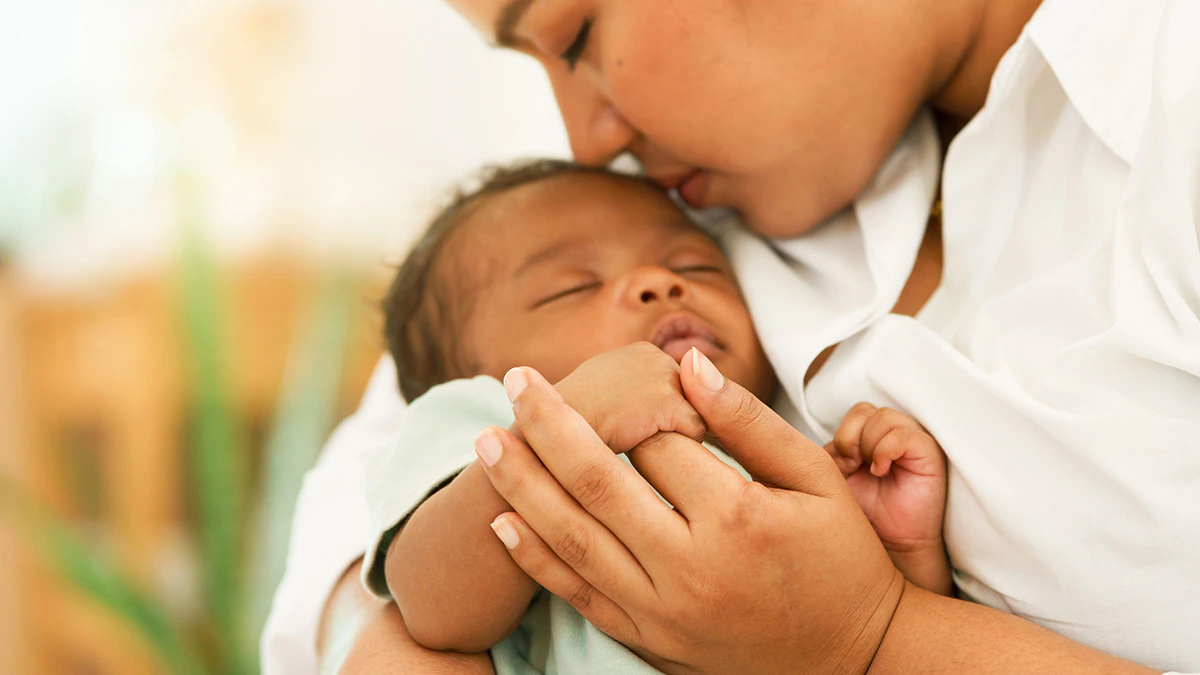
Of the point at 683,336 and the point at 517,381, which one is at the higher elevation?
the point at 517,381

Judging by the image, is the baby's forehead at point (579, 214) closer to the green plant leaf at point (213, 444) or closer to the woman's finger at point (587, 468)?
the woman's finger at point (587, 468)

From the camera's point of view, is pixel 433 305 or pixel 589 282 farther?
pixel 433 305

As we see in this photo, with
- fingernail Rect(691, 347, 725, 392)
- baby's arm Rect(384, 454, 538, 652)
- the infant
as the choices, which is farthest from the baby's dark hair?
fingernail Rect(691, 347, 725, 392)

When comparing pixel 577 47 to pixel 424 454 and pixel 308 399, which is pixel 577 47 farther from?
pixel 308 399

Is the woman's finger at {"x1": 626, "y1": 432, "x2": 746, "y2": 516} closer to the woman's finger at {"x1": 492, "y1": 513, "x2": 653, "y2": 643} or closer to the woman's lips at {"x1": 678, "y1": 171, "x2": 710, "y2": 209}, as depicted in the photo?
the woman's finger at {"x1": 492, "y1": 513, "x2": 653, "y2": 643}

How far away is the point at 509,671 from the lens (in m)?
0.74

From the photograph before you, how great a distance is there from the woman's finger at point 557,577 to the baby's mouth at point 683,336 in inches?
12.6

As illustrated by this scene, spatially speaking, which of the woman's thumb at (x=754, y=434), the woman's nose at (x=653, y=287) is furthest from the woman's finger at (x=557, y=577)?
the woman's nose at (x=653, y=287)

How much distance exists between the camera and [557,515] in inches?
23.8

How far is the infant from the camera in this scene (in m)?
0.65

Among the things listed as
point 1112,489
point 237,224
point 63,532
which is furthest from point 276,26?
point 1112,489

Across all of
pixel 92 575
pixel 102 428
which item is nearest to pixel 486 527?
pixel 92 575

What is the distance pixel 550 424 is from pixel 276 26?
197 cm

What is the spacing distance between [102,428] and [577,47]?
5.53 ft
